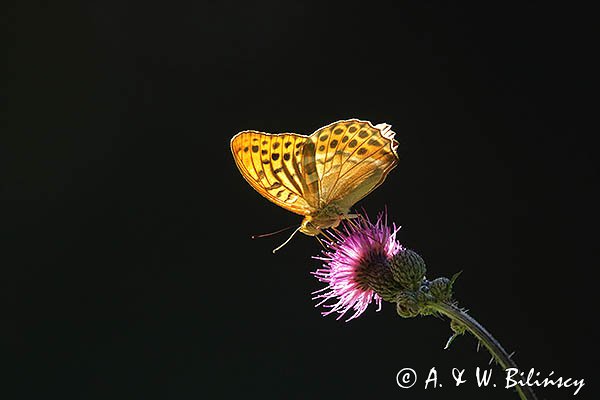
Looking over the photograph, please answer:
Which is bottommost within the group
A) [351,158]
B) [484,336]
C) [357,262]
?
[484,336]

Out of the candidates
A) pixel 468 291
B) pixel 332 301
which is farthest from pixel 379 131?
pixel 468 291

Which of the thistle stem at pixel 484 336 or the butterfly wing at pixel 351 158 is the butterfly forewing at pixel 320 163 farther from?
the thistle stem at pixel 484 336

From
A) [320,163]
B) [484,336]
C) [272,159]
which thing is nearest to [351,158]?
[320,163]

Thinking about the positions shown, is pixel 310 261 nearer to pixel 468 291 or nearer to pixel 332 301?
pixel 468 291

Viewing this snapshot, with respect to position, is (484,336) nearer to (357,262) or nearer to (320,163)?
(357,262)

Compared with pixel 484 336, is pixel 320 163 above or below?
above

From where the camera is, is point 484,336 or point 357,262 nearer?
point 484,336

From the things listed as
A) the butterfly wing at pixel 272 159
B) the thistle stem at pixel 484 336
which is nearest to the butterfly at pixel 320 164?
the butterfly wing at pixel 272 159

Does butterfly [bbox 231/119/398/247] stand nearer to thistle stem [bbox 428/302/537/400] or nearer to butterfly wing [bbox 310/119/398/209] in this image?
butterfly wing [bbox 310/119/398/209]
